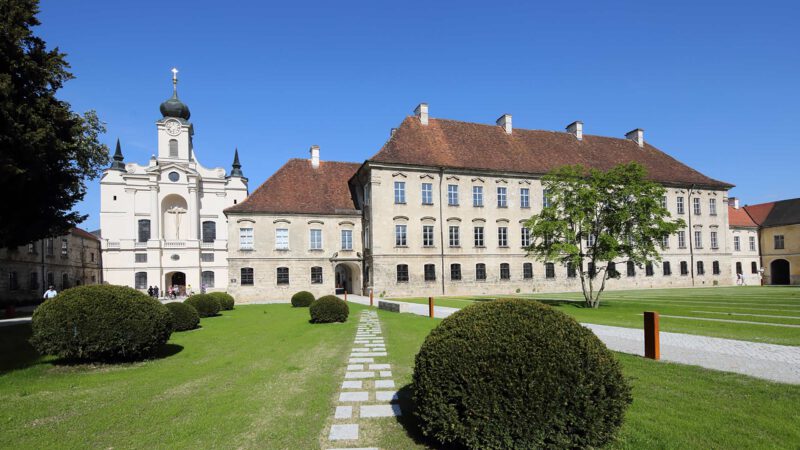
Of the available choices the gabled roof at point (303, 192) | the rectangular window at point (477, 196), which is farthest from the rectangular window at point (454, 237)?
the gabled roof at point (303, 192)

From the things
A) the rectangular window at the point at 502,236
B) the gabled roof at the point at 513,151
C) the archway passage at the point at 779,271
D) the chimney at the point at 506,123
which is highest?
the chimney at the point at 506,123

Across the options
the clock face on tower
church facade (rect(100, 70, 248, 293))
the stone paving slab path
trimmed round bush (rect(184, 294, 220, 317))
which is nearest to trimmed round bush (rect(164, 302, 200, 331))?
trimmed round bush (rect(184, 294, 220, 317))

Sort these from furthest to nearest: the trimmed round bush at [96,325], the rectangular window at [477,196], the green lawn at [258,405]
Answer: the rectangular window at [477,196]
the trimmed round bush at [96,325]
the green lawn at [258,405]

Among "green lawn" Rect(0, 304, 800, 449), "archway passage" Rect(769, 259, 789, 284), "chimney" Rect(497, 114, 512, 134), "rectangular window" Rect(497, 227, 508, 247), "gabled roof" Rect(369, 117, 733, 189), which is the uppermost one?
"chimney" Rect(497, 114, 512, 134)

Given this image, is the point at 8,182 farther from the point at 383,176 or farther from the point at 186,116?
the point at 186,116

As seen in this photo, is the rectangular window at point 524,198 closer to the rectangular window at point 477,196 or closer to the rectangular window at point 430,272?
the rectangular window at point 477,196

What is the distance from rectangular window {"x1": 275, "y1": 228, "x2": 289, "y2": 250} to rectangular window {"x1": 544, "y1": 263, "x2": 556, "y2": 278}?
2219 centimetres

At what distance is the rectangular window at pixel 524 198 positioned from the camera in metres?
38.6

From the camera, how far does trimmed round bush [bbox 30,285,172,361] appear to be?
31.8 feet

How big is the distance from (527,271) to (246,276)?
2328 cm

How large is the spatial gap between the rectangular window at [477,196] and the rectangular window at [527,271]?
6598mm

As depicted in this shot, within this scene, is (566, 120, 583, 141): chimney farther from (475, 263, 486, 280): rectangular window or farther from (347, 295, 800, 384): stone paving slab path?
(347, 295, 800, 384): stone paving slab path

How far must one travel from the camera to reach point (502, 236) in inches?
1495

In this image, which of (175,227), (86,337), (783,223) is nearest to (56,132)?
(86,337)
